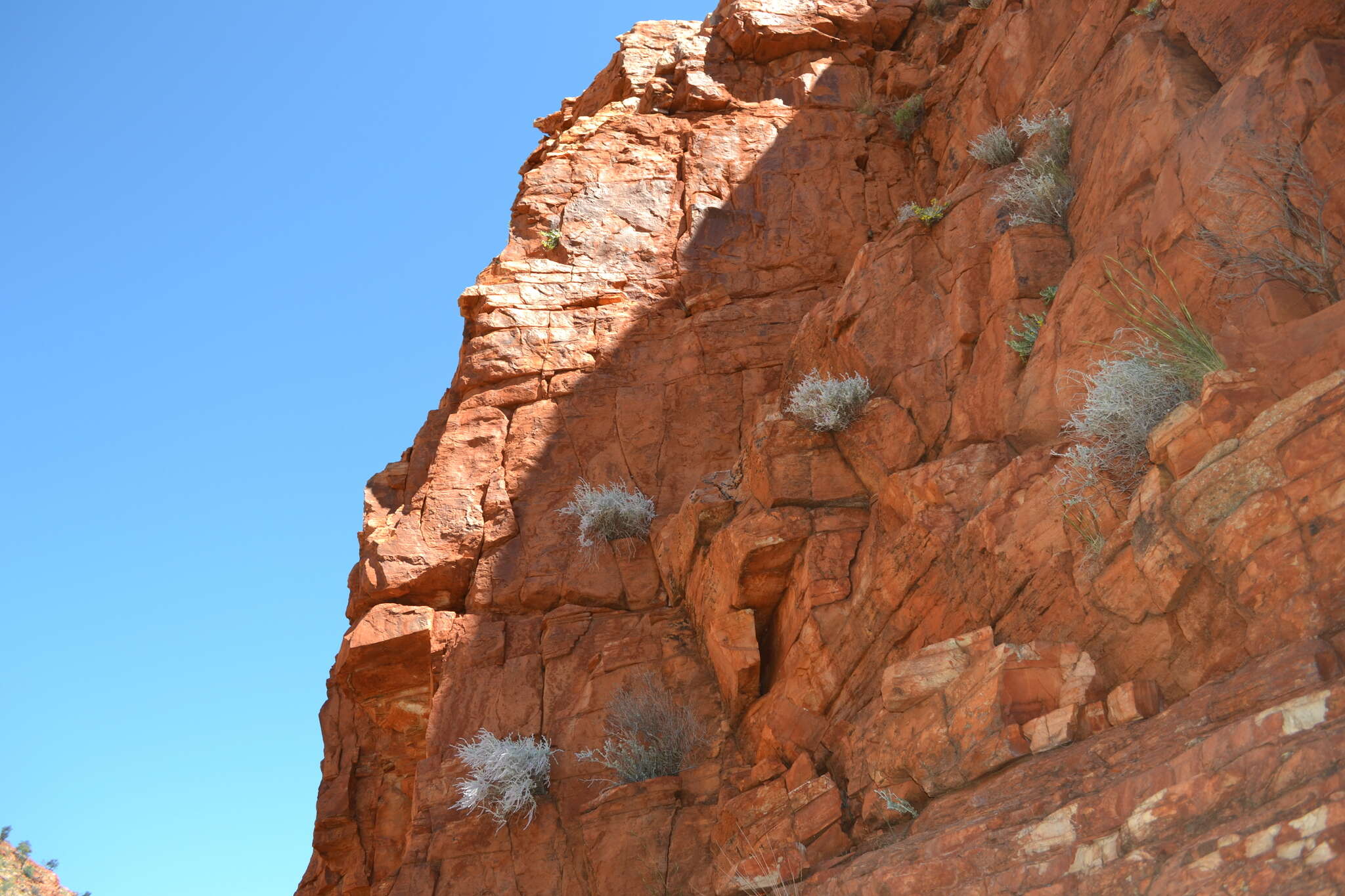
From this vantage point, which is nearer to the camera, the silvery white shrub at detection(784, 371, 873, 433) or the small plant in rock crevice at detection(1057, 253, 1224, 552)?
the small plant in rock crevice at detection(1057, 253, 1224, 552)

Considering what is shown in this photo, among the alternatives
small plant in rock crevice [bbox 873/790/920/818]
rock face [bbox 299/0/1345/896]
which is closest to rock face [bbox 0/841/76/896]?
rock face [bbox 299/0/1345/896]

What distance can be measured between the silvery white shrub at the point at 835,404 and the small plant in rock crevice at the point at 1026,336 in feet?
4.53

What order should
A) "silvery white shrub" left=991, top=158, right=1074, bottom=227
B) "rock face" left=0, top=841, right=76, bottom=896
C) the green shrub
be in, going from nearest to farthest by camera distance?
the green shrub → "silvery white shrub" left=991, top=158, right=1074, bottom=227 → "rock face" left=0, top=841, right=76, bottom=896

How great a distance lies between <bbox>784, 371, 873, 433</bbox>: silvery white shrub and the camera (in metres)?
9.27

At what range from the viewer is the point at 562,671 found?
10445mm

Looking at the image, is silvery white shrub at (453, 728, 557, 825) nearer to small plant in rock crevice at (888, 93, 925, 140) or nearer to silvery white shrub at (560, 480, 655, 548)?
silvery white shrub at (560, 480, 655, 548)

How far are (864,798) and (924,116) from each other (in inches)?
413

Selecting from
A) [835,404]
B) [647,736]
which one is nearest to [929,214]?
[835,404]

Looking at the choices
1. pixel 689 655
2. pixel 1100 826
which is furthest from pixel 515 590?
pixel 1100 826

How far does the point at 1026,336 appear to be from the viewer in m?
8.18

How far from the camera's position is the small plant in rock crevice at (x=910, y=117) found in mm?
14828

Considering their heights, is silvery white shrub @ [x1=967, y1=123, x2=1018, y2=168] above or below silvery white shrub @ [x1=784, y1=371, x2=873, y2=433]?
above

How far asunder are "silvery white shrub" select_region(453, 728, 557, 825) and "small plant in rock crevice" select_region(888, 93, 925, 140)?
953 centimetres

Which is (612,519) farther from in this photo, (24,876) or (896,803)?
(24,876)
